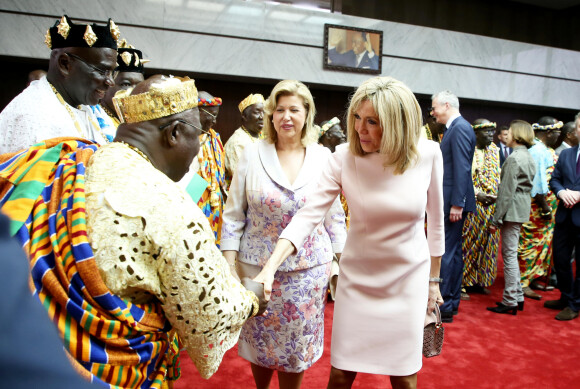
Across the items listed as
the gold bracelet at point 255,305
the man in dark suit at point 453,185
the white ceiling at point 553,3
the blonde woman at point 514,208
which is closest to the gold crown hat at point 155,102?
the gold bracelet at point 255,305

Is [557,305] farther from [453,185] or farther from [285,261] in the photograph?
[285,261]

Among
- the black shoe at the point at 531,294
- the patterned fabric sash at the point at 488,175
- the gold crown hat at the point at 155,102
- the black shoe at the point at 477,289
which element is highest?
the gold crown hat at the point at 155,102

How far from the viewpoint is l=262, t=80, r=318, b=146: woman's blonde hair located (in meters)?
2.19

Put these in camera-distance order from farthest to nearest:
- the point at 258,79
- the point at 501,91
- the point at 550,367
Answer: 1. the point at 501,91
2. the point at 258,79
3. the point at 550,367

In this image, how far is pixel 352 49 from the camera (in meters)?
7.50

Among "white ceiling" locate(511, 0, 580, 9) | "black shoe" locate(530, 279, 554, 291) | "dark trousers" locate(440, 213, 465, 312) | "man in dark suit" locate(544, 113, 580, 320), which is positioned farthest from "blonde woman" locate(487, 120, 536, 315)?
"white ceiling" locate(511, 0, 580, 9)

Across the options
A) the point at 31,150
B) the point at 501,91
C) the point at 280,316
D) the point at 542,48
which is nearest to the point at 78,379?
the point at 31,150

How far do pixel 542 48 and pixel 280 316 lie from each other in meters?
8.99

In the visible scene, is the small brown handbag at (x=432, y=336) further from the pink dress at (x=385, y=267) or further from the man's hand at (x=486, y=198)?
the man's hand at (x=486, y=198)

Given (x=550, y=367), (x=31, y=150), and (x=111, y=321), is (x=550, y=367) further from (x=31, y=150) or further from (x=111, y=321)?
(x=31, y=150)

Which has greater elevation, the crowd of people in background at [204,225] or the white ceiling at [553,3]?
the white ceiling at [553,3]

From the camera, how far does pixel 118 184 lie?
1077 millimetres

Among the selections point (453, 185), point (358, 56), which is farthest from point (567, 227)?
point (358, 56)

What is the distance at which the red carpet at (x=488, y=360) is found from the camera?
2797mm
